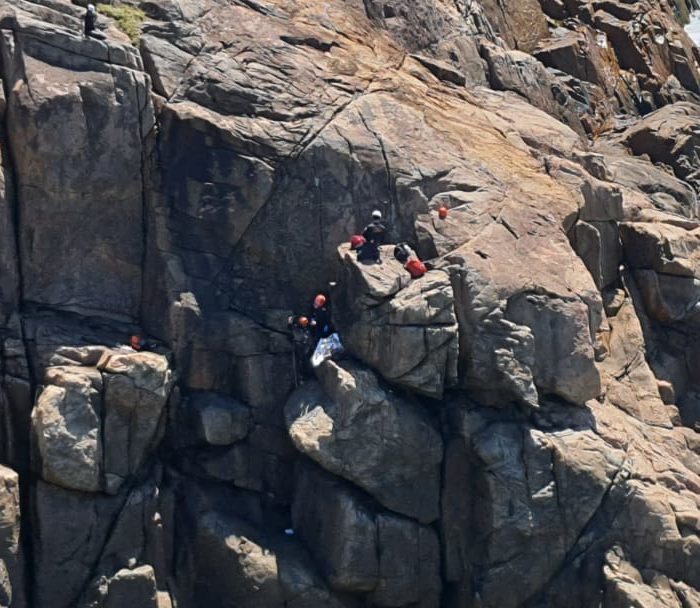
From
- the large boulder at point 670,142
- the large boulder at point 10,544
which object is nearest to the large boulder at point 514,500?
the large boulder at point 10,544

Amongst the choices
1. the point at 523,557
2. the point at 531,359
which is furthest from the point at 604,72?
the point at 523,557

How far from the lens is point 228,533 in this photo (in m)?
28.3

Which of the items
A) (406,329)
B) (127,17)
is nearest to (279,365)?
(406,329)

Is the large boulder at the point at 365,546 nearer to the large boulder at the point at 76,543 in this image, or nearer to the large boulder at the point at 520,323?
the large boulder at the point at 520,323

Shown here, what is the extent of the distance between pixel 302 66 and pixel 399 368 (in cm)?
904

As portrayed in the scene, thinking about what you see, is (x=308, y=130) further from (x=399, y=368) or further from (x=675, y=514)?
(x=675, y=514)

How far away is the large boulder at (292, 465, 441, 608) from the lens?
92.2 ft

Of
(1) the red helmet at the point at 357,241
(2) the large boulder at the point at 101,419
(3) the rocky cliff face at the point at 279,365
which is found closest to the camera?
(2) the large boulder at the point at 101,419

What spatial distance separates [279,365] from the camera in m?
30.0

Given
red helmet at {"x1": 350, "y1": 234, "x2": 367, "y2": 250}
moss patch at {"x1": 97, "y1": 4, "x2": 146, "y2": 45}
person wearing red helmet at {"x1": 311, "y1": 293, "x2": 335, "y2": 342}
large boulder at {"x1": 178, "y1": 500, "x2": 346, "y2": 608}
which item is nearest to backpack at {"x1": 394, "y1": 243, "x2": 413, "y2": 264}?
red helmet at {"x1": 350, "y1": 234, "x2": 367, "y2": 250}

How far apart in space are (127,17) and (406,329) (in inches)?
427

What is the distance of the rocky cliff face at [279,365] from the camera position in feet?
90.1

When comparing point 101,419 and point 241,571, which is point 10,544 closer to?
point 101,419

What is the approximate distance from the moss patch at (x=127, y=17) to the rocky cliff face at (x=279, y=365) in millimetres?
378
